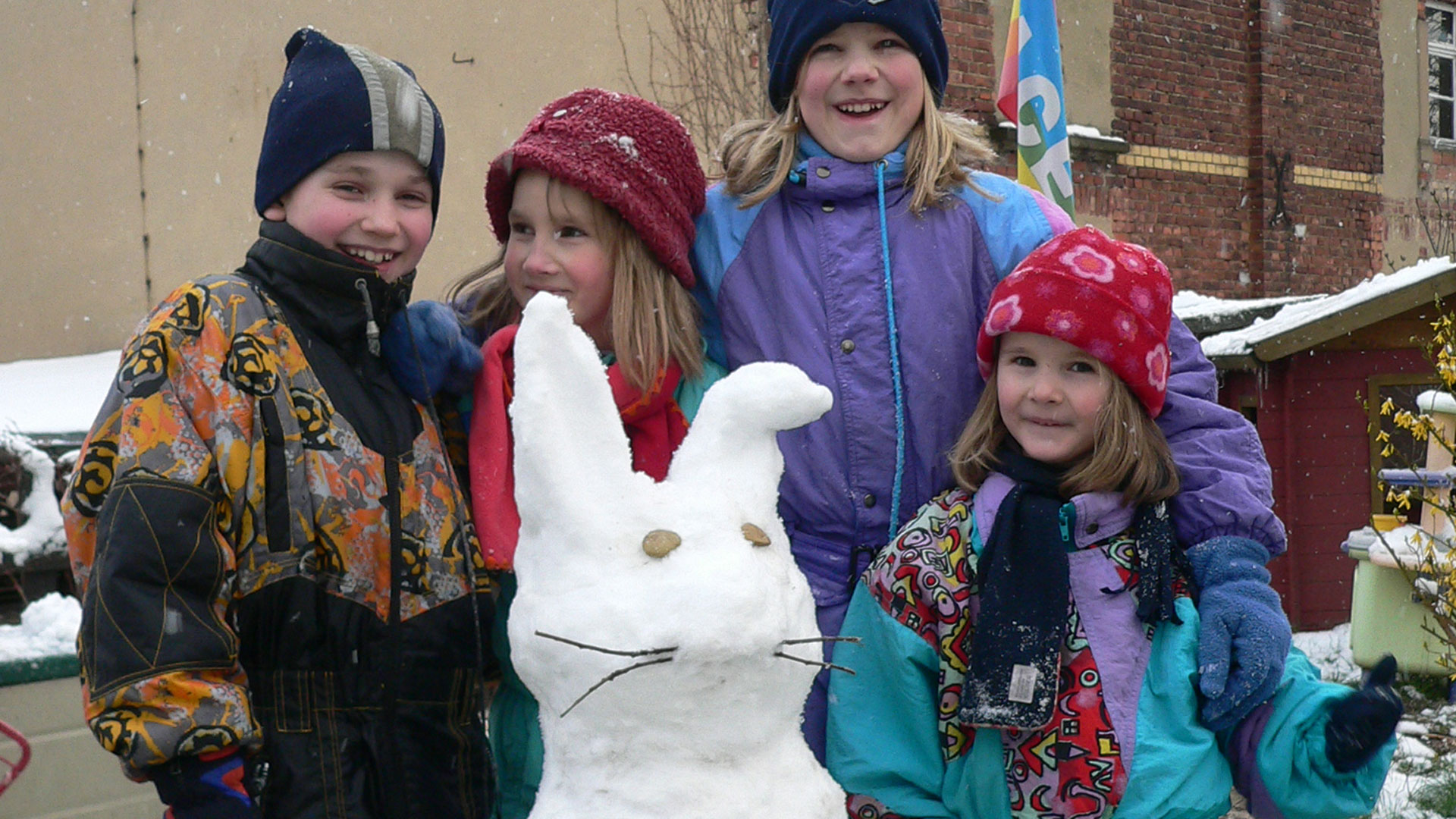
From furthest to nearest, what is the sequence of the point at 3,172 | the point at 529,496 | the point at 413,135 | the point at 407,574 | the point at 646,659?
the point at 3,172
the point at 413,135
the point at 407,574
the point at 529,496
the point at 646,659

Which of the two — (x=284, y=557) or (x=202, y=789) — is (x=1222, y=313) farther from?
(x=202, y=789)

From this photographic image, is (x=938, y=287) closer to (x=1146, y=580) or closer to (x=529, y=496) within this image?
(x=1146, y=580)

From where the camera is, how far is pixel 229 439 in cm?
170

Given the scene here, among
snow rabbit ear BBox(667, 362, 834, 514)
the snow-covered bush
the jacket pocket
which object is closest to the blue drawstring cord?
snow rabbit ear BBox(667, 362, 834, 514)

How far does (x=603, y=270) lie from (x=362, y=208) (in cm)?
45

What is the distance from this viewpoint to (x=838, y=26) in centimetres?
238

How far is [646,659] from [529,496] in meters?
0.29

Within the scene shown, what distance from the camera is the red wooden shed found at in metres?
7.12

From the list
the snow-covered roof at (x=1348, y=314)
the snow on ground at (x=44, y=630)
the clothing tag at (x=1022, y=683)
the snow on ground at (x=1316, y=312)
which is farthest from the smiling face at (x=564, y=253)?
the snow-covered roof at (x=1348, y=314)

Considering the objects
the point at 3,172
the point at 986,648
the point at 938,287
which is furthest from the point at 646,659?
the point at 3,172

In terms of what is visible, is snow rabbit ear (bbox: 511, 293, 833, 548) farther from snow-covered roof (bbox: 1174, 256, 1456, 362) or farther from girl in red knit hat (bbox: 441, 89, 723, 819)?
snow-covered roof (bbox: 1174, 256, 1456, 362)

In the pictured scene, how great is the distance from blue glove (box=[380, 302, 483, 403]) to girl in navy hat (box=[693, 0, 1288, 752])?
526mm

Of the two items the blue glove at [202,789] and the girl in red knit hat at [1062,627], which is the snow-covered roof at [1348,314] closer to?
the girl in red knit hat at [1062,627]

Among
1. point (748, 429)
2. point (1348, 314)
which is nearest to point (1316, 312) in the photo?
point (1348, 314)
